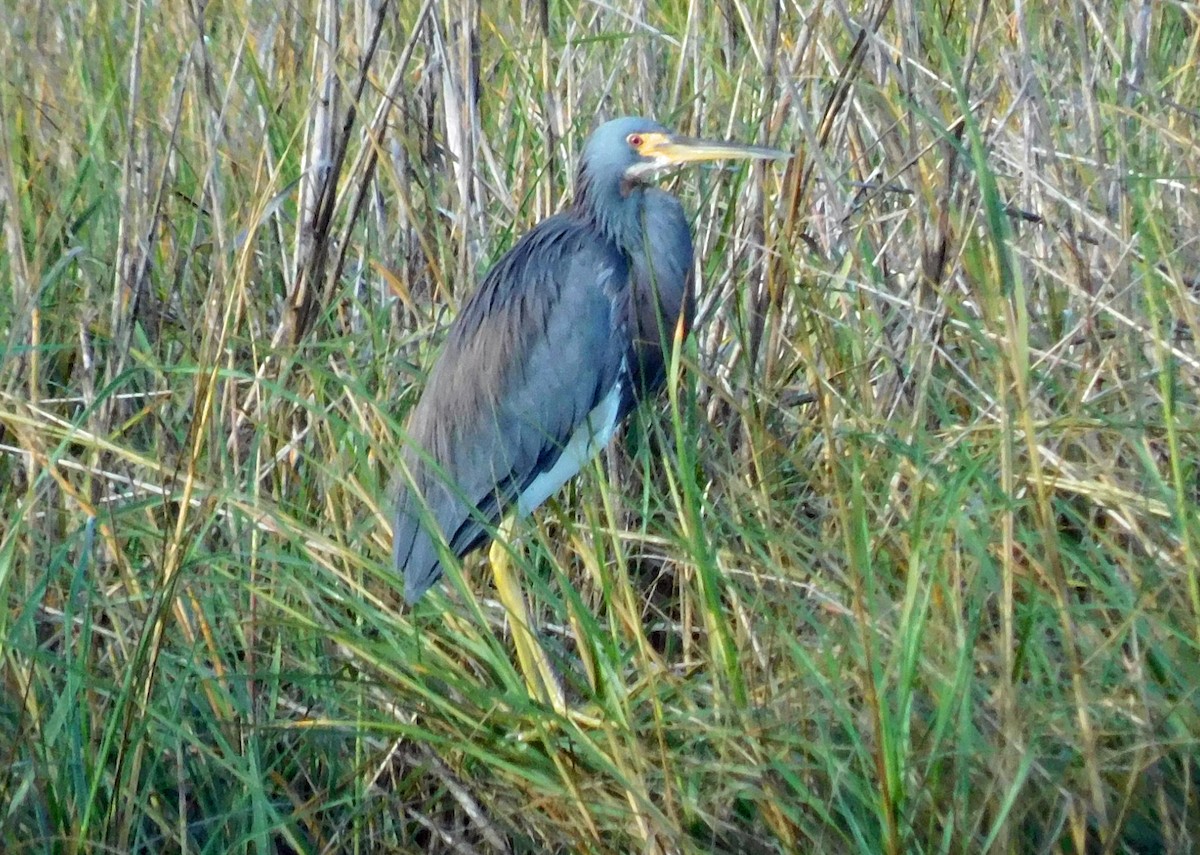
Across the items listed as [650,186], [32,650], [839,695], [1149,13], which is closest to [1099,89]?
[1149,13]

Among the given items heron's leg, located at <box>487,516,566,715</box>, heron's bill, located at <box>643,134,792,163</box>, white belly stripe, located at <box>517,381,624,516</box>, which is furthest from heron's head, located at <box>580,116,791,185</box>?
heron's leg, located at <box>487,516,566,715</box>

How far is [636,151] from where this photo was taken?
277 centimetres

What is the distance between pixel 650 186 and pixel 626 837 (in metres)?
1.40

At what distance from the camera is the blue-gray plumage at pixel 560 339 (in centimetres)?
272

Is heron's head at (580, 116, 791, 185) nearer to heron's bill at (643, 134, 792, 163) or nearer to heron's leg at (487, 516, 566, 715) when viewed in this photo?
heron's bill at (643, 134, 792, 163)

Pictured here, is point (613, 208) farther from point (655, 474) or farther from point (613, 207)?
point (655, 474)

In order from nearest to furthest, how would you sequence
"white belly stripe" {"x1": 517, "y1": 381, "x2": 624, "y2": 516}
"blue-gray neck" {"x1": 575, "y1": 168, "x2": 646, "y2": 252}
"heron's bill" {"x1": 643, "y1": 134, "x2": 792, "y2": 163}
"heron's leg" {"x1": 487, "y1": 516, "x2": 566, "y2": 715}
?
"heron's leg" {"x1": 487, "y1": 516, "x2": 566, "y2": 715} < "heron's bill" {"x1": 643, "y1": 134, "x2": 792, "y2": 163} < "white belly stripe" {"x1": 517, "y1": 381, "x2": 624, "y2": 516} < "blue-gray neck" {"x1": 575, "y1": 168, "x2": 646, "y2": 252}

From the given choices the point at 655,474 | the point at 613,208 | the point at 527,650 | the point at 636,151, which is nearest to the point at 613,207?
the point at 613,208

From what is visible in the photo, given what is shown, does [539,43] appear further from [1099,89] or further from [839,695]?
[839,695]

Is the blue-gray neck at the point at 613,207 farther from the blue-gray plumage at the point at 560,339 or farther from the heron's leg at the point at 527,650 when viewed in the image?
the heron's leg at the point at 527,650

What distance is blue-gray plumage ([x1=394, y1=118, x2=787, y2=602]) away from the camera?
Answer: 8.94 feet

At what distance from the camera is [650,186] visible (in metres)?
2.89

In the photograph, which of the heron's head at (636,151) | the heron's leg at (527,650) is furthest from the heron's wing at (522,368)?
the heron's leg at (527,650)

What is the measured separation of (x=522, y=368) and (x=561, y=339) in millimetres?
91
